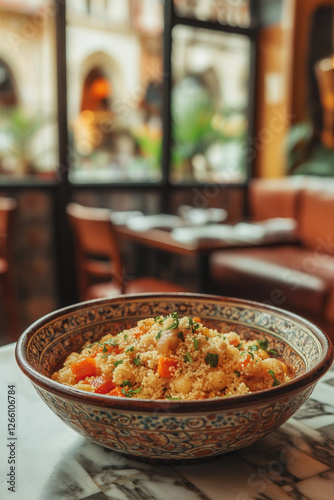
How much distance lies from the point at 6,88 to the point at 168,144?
1379mm

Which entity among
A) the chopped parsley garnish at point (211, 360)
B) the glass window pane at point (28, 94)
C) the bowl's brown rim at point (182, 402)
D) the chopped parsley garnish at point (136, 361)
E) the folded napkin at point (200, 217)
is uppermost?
the glass window pane at point (28, 94)

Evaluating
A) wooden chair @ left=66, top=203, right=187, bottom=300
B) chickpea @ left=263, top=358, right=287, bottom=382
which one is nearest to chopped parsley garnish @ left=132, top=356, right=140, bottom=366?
chickpea @ left=263, top=358, right=287, bottom=382

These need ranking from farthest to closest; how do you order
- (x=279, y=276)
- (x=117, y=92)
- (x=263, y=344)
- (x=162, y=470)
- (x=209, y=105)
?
(x=209, y=105)
(x=117, y=92)
(x=279, y=276)
(x=263, y=344)
(x=162, y=470)

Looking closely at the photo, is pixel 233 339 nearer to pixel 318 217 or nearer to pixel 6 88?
pixel 318 217

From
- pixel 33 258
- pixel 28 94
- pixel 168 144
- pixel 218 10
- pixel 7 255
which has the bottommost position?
pixel 33 258

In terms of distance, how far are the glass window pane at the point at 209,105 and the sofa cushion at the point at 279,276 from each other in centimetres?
116

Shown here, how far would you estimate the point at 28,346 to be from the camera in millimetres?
877

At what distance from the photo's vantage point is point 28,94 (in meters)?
3.93

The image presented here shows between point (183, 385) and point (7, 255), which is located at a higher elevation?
point (183, 385)

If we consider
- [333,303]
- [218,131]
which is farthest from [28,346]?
[218,131]

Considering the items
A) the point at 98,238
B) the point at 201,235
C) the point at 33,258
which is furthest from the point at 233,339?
the point at 33,258

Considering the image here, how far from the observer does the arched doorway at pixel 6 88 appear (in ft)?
12.6

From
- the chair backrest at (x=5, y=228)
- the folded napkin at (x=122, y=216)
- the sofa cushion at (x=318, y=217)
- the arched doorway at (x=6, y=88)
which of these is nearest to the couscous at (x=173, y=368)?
the chair backrest at (x=5, y=228)

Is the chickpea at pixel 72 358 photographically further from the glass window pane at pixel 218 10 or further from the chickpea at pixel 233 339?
the glass window pane at pixel 218 10
